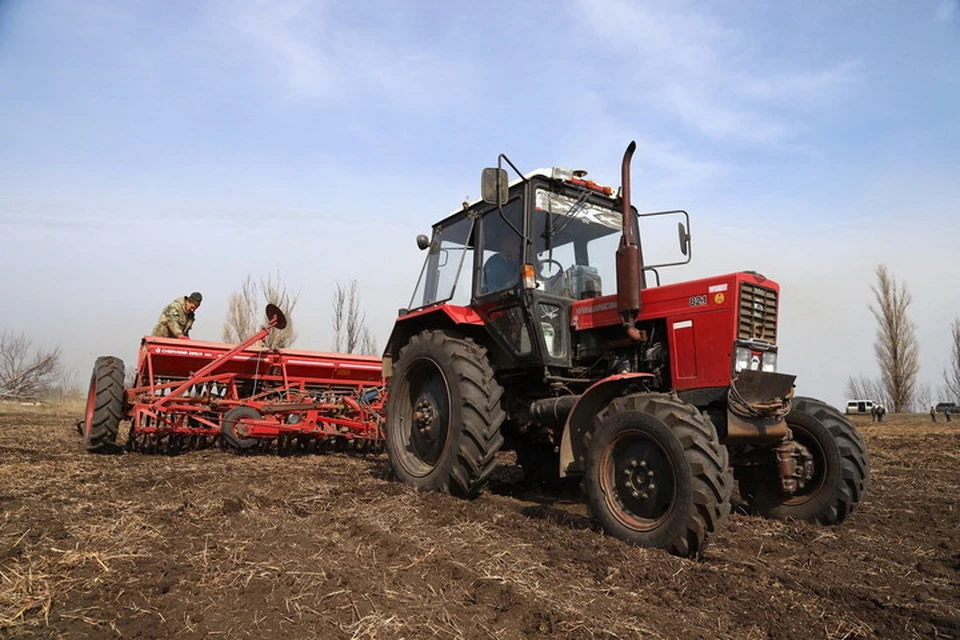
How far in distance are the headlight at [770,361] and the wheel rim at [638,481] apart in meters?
1.15

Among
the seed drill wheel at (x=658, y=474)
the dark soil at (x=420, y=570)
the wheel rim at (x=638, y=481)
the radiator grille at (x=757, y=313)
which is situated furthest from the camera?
the radiator grille at (x=757, y=313)

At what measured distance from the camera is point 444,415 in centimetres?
527

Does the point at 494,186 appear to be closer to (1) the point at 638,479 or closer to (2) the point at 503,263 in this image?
(2) the point at 503,263

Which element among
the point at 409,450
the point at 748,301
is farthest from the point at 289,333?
the point at 748,301

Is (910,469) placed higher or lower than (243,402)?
lower

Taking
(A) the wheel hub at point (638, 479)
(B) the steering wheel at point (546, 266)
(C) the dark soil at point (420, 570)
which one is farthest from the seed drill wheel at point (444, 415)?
(A) the wheel hub at point (638, 479)

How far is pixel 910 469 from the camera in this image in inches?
298

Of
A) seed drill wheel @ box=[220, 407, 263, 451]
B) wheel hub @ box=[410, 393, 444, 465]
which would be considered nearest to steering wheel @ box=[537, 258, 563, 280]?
wheel hub @ box=[410, 393, 444, 465]

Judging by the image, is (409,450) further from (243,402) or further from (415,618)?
(415,618)

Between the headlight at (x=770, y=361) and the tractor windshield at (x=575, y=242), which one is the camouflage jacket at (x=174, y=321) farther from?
the headlight at (x=770, y=361)

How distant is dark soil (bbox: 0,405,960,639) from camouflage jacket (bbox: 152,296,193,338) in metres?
4.17

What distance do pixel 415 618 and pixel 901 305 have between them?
3773cm

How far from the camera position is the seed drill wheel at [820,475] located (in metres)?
4.19

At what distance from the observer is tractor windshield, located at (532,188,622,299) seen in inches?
202
